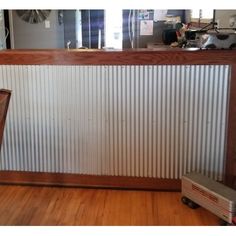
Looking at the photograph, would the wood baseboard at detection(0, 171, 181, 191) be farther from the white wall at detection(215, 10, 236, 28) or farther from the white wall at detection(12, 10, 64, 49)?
the white wall at detection(12, 10, 64, 49)

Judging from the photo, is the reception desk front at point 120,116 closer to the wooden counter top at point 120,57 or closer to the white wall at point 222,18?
the wooden counter top at point 120,57

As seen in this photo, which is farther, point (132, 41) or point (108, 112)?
point (132, 41)

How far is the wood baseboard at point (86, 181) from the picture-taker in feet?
8.28

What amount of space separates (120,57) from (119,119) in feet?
1.40

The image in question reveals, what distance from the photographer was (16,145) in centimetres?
258

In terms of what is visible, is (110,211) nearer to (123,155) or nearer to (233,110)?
(123,155)

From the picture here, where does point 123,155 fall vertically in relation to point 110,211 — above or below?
above

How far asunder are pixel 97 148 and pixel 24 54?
2.69 ft

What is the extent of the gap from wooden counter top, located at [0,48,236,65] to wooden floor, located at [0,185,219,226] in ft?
3.04

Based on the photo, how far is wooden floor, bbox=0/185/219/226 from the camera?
2158mm

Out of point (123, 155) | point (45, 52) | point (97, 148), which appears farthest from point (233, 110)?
point (45, 52)

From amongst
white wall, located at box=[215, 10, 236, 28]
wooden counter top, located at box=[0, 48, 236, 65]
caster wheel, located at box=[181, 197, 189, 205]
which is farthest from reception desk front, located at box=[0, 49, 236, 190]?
white wall, located at box=[215, 10, 236, 28]

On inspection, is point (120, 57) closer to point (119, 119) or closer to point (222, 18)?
point (119, 119)

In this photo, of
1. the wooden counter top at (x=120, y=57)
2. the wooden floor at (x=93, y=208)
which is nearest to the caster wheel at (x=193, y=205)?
the wooden floor at (x=93, y=208)
